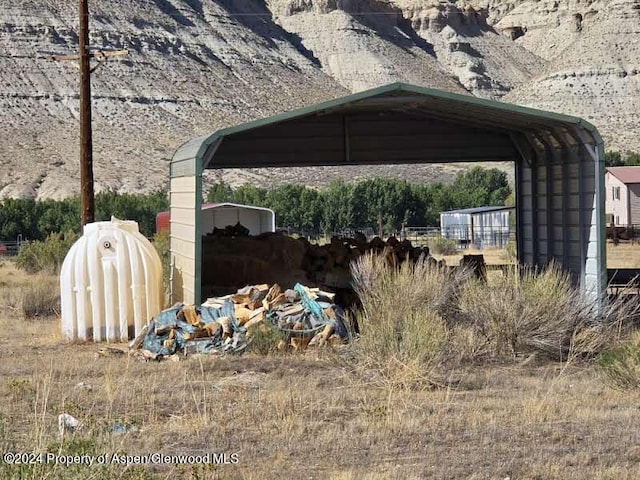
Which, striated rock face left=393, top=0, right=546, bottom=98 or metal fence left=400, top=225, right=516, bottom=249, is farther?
striated rock face left=393, top=0, right=546, bottom=98

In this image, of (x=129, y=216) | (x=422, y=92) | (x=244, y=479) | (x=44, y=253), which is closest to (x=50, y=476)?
(x=244, y=479)

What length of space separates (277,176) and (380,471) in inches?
2665

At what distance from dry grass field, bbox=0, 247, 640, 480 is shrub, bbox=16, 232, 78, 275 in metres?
18.0

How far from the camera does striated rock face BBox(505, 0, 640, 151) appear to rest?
88938mm

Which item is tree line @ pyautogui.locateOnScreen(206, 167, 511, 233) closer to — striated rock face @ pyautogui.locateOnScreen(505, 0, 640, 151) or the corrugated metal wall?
striated rock face @ pyautogui.locateOnScreen(505, 0, 640, 151)

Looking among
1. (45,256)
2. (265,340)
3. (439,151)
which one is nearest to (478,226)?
(45,256)

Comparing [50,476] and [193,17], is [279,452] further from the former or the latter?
[193,17]

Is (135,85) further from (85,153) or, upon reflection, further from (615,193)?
(85,153)

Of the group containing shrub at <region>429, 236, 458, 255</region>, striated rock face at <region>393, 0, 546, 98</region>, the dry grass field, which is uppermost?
striated rock face at <region>393, 0, 546, 98</region>

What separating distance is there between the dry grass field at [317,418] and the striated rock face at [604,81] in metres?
74.5

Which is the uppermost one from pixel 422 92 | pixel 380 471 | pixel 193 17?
pixel 193 17

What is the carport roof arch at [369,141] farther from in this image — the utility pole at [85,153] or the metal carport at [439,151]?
the utility pole at [85,153]

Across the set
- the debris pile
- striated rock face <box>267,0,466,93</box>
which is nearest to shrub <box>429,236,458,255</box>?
the debris pile

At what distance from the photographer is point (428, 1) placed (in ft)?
465
